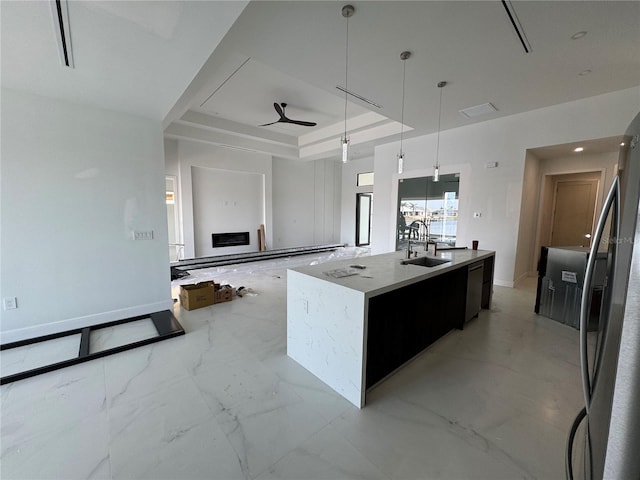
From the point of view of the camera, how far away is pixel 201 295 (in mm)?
3631

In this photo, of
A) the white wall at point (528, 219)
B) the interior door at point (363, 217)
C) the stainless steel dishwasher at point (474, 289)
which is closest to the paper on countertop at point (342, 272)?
the stainless steel dishwasher at point (474, 289)

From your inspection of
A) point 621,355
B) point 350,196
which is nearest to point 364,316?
point 621,355

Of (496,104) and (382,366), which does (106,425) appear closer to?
(382,366)

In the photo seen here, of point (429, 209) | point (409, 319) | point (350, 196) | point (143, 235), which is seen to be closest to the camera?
point (409, 319)

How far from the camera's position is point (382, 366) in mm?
1982

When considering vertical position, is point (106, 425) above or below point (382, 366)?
below

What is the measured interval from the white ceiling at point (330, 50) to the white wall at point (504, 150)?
25cm

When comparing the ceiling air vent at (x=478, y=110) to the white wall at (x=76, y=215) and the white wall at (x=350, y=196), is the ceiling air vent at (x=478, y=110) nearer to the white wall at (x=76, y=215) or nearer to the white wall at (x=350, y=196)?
the white wall at (x=76, y=215)

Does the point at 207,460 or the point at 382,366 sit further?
the point at 382,366

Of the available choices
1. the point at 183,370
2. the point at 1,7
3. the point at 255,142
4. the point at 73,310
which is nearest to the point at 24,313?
the point at 73,310

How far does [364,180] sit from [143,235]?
792 cm

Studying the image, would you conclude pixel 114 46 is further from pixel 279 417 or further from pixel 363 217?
pixel 363 217

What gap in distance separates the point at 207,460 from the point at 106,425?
0.78 meters

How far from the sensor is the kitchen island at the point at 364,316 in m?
1.78
